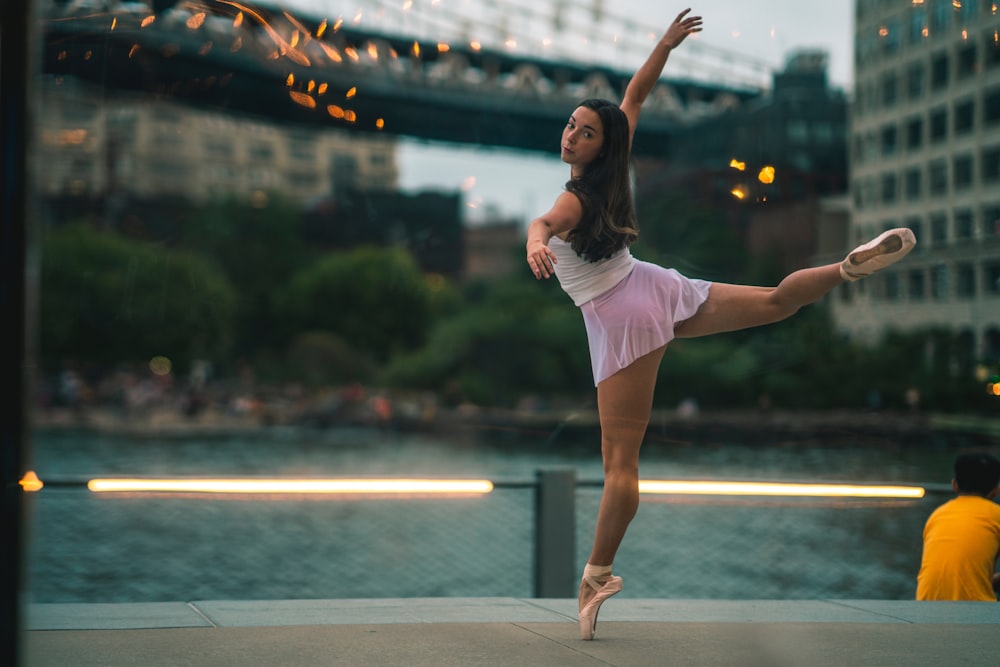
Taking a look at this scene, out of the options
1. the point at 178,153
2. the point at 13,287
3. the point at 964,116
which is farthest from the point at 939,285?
the point at 178,153

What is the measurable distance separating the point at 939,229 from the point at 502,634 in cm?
249

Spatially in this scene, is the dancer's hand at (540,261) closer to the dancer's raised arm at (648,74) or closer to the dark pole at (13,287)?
the dancer's raised arm at (648,74)

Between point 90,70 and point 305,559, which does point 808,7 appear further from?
point 305,559

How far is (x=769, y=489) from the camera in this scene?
4781mm

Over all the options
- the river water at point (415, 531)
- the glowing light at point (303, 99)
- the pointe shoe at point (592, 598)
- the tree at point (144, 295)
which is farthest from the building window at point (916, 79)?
the river water at point (415, 531)

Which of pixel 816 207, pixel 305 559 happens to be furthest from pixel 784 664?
pixel 305 559

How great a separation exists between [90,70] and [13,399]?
11.4ft

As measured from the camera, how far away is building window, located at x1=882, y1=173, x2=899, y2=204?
163 inches

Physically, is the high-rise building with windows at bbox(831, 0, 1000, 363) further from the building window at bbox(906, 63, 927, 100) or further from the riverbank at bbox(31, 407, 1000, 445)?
the riverbank at bbox(31, 407, 1000, 445)

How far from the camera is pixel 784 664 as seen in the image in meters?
3.05

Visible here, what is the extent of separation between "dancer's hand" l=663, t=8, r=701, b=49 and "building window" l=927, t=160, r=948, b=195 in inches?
74.9

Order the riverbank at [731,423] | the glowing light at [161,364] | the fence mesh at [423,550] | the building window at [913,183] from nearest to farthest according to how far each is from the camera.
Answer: the building window at [913,183], the riverbank at [731,423], the glowing light at [161,364], the fence mesh at [423,550]

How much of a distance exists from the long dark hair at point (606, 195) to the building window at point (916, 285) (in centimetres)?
231

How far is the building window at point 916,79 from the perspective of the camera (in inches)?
173
